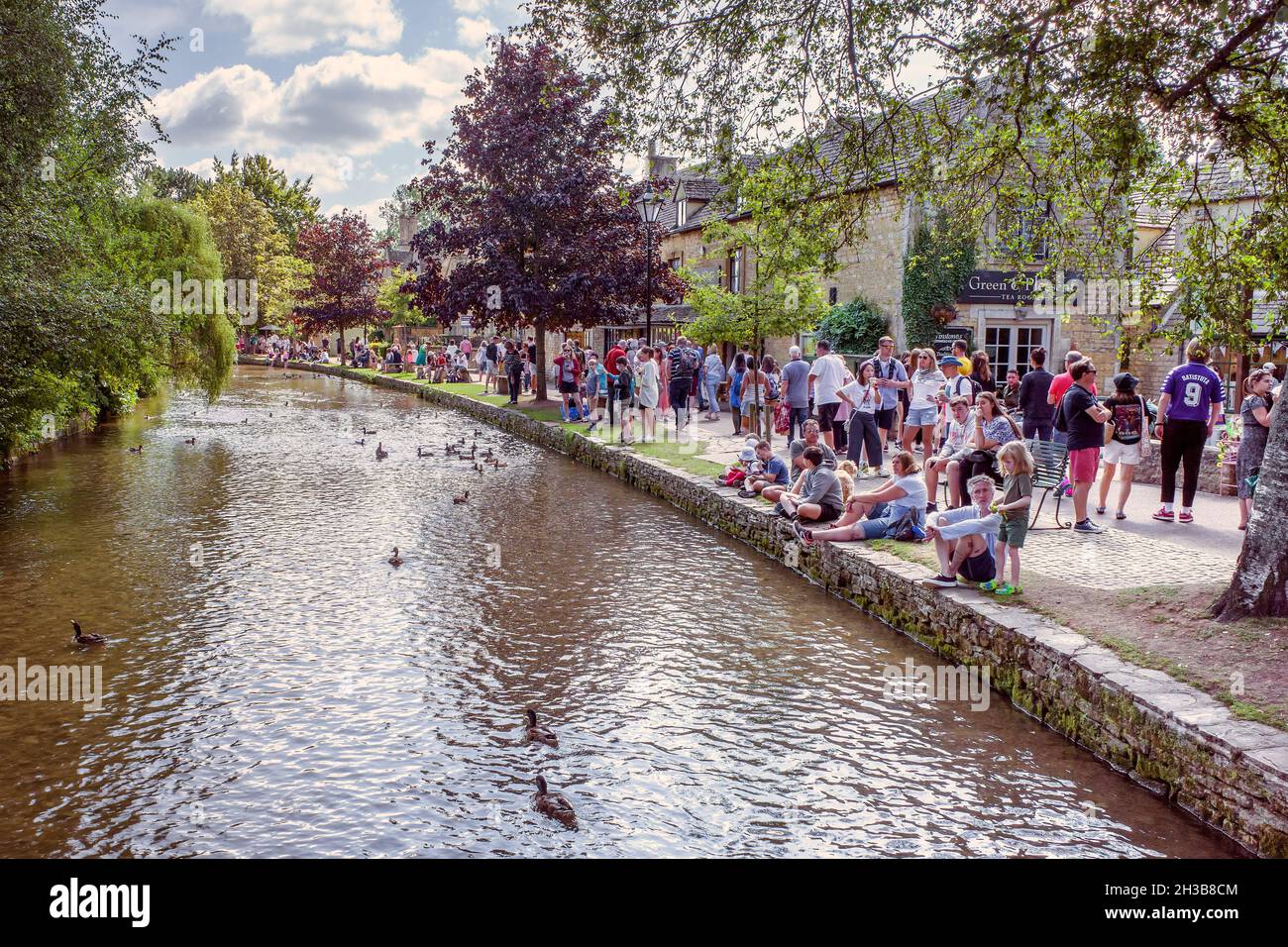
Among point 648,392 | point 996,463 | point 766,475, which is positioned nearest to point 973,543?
point 996,463

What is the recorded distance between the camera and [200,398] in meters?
33.8

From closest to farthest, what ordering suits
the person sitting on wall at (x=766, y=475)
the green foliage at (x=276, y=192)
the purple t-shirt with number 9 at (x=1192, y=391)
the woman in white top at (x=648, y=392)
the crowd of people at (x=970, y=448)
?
the crowd of people at (x=970, y=448), the purple t-shirt with number 9 at (x=1192, y=391), the person sitting on wall at (x=766, y=475), the woman in white top at (x=648, y=392), the green foliage at (x=276, y=192)

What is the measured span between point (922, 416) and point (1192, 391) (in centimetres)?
339

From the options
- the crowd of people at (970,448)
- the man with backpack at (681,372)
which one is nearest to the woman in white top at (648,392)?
the crowd of people at (970,448)

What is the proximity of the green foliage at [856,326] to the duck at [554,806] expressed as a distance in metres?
21.1

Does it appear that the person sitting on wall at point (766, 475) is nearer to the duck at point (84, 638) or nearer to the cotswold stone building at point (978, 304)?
the duck at point (84, 638)

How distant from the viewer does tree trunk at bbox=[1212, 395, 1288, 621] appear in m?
6.77

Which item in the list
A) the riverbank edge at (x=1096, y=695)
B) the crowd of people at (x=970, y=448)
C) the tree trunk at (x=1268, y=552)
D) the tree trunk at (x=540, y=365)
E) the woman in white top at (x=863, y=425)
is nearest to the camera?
the riverbank edge at (x=1096, y=695)

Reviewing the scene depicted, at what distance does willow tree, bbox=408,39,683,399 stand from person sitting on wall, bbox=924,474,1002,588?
18.9 m

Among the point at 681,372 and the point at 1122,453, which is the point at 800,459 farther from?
the point at 681,372

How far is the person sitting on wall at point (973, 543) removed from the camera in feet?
26.2

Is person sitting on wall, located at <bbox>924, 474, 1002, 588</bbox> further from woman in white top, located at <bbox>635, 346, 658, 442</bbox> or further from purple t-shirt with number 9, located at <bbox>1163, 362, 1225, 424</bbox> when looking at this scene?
woman in white top, located at <bbox>635, 346, 658, 442</bbox>

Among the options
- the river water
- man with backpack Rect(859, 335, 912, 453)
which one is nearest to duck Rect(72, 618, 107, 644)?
the river water

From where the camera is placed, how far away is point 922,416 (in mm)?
12820
